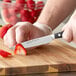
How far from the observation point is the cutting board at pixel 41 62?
117 centimetres

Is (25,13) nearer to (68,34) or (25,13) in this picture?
(25,13)

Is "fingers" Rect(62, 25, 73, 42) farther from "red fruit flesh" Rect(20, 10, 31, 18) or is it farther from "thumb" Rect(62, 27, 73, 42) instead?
"red fruit flesh" Rect(20, 10, 31, 18)

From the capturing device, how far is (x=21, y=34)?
52.9 inches

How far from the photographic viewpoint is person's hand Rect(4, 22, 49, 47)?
1347mm

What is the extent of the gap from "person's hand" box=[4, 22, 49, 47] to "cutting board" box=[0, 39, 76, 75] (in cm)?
4

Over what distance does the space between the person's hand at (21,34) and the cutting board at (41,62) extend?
0.14 feet

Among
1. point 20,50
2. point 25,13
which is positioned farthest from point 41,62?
point 25,13

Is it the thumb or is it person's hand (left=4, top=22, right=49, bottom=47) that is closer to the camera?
the thumb

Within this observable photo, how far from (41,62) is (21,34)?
0.19 meters

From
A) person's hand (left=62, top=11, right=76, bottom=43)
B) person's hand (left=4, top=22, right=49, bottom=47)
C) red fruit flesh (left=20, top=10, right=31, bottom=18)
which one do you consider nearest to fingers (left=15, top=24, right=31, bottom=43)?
person's hand (left=4, top=22, right=49, bottom=47)

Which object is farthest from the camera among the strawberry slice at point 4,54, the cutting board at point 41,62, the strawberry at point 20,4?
the strawberry at point 20,4

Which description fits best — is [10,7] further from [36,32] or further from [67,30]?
[67,30]

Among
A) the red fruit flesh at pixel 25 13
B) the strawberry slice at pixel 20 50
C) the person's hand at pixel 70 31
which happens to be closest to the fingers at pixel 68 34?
the person's hand at pixel 70 31

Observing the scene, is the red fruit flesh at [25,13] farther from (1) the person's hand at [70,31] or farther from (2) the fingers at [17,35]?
(1) the person's hand at [70,31]
